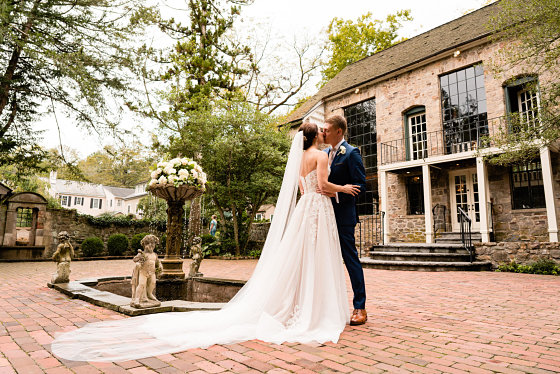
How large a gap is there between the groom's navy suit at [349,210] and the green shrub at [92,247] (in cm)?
1410

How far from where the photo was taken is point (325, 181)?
354cm

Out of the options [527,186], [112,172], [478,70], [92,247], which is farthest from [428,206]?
[112,172]

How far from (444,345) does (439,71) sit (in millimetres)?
13075

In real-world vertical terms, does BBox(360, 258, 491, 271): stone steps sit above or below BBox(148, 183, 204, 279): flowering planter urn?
below

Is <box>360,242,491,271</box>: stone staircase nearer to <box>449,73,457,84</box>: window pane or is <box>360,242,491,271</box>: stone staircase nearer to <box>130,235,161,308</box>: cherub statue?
<box>449,73,457,84</box>: window pane

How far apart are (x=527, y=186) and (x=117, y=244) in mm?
16305

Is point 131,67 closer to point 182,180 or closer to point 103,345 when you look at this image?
point 182,180

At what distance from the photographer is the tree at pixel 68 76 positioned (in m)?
10.9

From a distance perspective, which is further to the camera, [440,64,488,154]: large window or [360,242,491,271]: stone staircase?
[440,64,488,154]: large window

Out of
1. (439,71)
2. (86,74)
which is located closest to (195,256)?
(86,74)

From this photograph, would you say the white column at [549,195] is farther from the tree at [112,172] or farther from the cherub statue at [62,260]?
the tree at [112,172]

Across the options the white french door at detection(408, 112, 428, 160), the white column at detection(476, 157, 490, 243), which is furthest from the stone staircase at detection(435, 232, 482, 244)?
the white french door at detection(408, 112, 428, 160)

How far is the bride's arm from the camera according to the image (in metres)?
3.48

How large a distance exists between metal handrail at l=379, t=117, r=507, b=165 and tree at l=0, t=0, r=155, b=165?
1066cm
